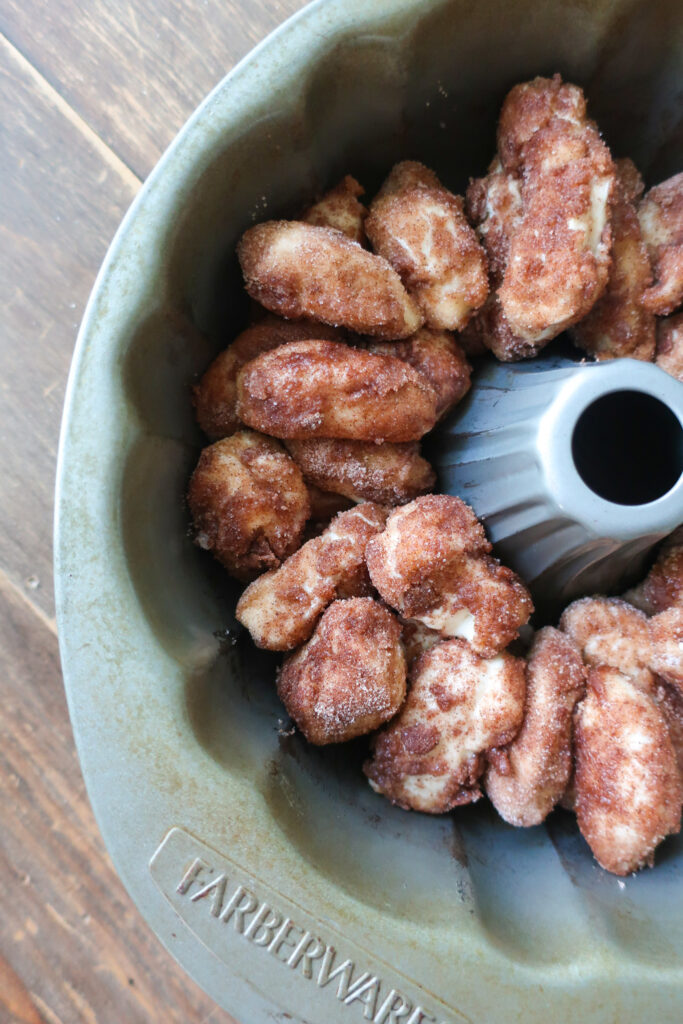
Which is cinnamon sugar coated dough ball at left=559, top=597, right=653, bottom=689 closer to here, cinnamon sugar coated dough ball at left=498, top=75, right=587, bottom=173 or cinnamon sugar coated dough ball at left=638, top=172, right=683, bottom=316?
cinnamon sugar coated dough ball at left=638, top=172, right=683, bottom=316

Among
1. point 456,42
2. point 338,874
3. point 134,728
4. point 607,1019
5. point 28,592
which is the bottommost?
point 607,1019

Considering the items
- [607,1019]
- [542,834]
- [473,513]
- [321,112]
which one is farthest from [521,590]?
[321,112]

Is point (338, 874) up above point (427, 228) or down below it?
below

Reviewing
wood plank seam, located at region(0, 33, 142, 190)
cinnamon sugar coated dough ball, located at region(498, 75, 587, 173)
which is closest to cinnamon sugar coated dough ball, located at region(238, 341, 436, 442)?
cinnamon sugar coated dough ball, located at region(498, 75, 587, 173)

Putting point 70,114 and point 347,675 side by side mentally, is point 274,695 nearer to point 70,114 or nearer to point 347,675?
point 347,675

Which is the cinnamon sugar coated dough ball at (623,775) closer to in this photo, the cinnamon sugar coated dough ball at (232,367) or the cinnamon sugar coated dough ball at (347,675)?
the cinnamon sugar coated dough ball at (347,675)

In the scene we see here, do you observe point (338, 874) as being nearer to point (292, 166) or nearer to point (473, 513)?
point (473, 513)

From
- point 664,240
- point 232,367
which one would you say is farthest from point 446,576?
point 664,240
